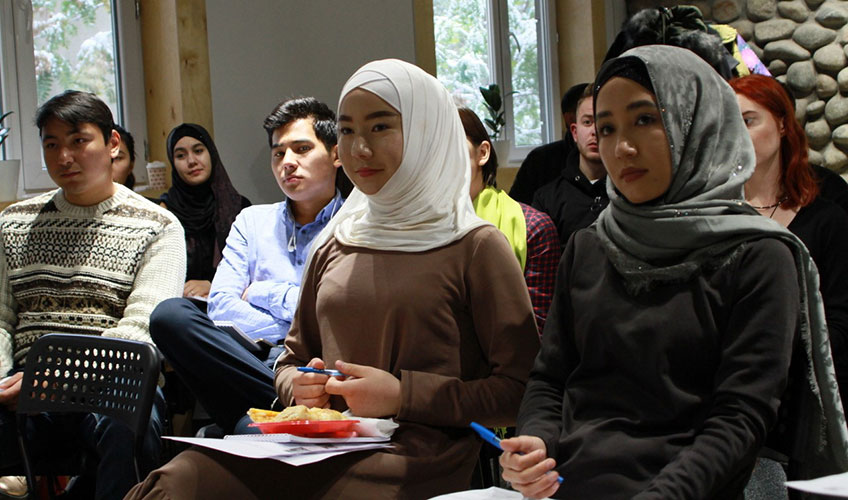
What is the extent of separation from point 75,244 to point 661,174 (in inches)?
72.7

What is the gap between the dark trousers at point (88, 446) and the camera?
2197 mm

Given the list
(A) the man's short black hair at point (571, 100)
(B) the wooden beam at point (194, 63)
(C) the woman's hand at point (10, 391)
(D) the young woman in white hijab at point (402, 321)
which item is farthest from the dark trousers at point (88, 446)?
(A) the man's short black hair at point (571, 100)

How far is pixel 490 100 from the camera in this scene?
4910 mm

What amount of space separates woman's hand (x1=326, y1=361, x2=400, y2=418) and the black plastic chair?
0.63 m

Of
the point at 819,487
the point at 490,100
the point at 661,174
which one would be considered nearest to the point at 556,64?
the point at 490,100

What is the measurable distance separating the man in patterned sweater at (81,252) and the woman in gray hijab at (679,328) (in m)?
1.49

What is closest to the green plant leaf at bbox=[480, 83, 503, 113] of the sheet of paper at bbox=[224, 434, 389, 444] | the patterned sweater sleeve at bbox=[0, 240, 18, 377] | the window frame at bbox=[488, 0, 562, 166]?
the window frame at bbox=[488, 0, 562, 166]

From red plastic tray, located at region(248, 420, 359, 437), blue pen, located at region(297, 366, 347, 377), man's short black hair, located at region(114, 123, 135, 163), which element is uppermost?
man's short black hair, located at region(114, 123, 135, 163)

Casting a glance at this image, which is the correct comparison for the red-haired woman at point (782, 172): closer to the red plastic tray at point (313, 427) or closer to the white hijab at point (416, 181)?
the white hijab at point (416, 181)

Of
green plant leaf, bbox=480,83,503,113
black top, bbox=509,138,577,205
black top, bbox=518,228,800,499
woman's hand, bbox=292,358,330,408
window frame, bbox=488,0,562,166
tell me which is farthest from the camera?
window frame, bbox=488,0,562,166

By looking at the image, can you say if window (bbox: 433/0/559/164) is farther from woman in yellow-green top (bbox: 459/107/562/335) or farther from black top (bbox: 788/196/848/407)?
black top (bbox: 788/196/848/407)

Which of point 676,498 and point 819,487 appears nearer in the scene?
point 819,487

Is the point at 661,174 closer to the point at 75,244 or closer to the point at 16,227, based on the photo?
the point at 75,244

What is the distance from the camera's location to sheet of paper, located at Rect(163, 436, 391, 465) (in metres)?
1.36
